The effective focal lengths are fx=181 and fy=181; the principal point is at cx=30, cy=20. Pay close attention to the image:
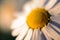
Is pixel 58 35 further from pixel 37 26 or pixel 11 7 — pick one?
pixel 11 7

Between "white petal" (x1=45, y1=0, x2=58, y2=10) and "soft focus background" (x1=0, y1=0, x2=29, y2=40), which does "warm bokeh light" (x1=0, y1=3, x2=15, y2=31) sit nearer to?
"soft focus background" (x1=0, y1=0, x2=29, y2=40)

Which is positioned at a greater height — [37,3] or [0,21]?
[37,3]

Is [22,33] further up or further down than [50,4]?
further down

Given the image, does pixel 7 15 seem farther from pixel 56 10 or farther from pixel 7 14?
pixel 56 10

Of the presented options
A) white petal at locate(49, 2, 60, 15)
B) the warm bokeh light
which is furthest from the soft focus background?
white petal at locate(49, 2, 60, 15)

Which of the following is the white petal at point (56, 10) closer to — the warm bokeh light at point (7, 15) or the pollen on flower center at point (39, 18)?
the pollen on flower center at point (39, 18)

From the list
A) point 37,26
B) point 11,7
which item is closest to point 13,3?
point 11,7

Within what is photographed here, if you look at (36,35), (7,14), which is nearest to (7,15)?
(7,14)

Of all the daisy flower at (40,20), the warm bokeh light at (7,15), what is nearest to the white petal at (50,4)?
the daisy flower at (40,20)
